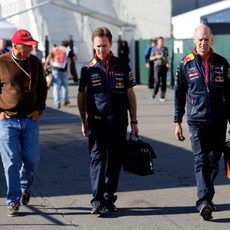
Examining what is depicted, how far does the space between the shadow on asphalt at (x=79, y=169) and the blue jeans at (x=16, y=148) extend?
1.05 meters

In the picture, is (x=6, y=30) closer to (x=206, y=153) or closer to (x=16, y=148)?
(x=16, y=148)

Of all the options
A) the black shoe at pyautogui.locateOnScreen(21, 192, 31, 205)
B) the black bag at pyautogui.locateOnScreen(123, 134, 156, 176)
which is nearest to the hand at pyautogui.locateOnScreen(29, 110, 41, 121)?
the black shoe at pyautogui.locateOnScreen(21, 192, 31, 205)

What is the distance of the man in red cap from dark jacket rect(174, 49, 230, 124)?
1.55 meters

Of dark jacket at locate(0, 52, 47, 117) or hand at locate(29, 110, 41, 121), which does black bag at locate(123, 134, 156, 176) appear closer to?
hand at locate(29, 110, 41, 121)

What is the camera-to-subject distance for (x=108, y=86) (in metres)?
7.50

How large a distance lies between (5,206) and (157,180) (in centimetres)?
227

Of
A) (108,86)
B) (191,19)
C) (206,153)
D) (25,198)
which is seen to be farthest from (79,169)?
(191,19)

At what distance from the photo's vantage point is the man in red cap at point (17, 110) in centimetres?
756

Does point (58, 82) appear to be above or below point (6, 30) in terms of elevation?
below

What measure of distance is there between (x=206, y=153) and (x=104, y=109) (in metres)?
1.11

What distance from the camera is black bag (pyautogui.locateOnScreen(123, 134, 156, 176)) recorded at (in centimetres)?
768

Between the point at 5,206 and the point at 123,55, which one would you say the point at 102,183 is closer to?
the point at 5,206

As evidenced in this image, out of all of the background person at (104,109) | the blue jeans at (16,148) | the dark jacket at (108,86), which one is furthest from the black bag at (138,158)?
the blue jeans at (16,148)

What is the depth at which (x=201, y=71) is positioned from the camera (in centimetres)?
730
